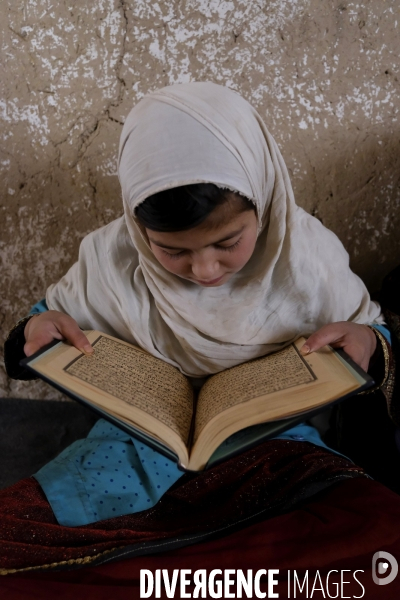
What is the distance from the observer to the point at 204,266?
790mm

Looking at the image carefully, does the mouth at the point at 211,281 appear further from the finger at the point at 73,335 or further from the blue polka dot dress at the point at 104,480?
the blue polka dot dress at the point at 104,480

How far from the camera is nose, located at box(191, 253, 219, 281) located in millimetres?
788

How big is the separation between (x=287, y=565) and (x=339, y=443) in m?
0.66

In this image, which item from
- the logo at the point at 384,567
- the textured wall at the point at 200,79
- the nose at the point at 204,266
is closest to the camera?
the logo at the point at 384,567

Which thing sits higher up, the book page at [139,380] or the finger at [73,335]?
the finger at [73,335]

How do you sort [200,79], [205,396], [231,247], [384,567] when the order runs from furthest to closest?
[200,79], [205,396], [231,247], [384,567]

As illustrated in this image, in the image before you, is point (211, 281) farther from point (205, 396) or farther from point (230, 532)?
point (230, 532)

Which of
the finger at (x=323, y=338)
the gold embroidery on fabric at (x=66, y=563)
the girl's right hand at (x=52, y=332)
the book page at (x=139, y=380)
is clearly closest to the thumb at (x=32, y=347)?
the girl's right hand at (x=52, y=332)

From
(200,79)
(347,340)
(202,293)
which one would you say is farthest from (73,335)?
(200,79)

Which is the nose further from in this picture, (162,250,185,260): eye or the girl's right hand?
the girl's right hand

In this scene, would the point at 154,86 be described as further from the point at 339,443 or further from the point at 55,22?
the point at 339,443

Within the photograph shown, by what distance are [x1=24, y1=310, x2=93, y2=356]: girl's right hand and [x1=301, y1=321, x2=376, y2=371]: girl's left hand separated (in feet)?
1.33

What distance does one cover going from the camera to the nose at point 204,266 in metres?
0.79

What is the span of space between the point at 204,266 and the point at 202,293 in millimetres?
197
